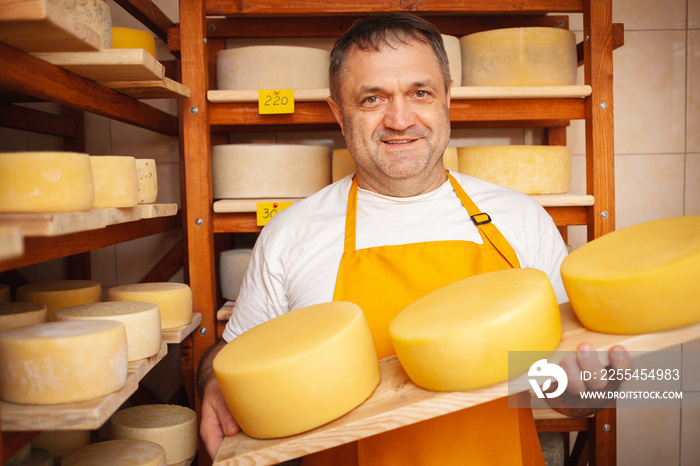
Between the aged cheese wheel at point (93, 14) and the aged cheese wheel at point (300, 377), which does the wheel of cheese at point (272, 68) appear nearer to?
the aged cheese wheel at point (93, 14)

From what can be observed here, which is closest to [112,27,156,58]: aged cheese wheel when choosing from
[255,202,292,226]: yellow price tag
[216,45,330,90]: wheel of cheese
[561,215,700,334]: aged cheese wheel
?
[216,45,330,90]: wheel of cheese

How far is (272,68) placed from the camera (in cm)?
185

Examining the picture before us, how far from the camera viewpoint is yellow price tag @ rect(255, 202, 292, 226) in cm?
182

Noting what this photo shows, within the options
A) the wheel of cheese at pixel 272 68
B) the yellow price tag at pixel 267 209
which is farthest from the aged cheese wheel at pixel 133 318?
the wheel of cheese at pixel 272 68

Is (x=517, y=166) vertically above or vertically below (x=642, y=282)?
above

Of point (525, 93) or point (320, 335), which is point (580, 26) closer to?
point (525, 93)

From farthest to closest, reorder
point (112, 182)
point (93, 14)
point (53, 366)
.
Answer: point (93, 14), point (112, 182), point (53, 366)

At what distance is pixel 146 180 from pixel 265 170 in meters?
0.45

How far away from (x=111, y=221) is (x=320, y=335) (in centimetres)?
54

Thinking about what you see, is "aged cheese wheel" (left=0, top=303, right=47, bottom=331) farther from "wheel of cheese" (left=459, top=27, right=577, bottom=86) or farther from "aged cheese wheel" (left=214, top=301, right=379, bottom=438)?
"wheel of cheese" (left=459, top=27, right=577, bottom=86)

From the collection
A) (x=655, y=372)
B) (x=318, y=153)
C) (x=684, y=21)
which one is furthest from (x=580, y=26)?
(x=655, y=372)

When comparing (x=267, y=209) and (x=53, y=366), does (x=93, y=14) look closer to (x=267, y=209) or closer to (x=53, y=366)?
(x=267, y=209)

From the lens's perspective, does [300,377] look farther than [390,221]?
No

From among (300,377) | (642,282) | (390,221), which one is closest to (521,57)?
(390,221)
